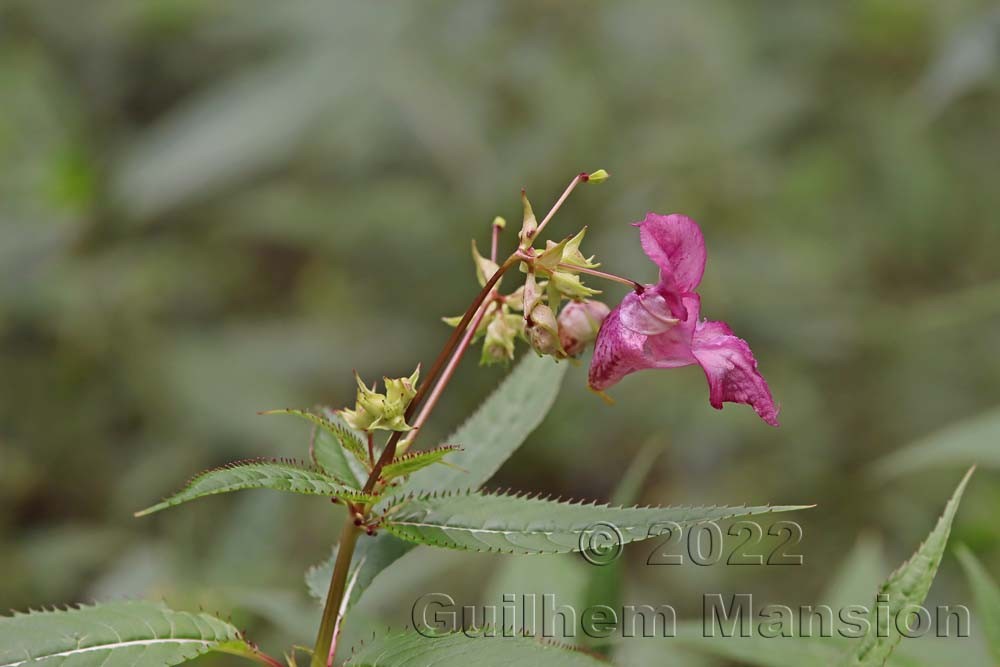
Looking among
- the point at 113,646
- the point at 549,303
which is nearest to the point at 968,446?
the point at 549,303

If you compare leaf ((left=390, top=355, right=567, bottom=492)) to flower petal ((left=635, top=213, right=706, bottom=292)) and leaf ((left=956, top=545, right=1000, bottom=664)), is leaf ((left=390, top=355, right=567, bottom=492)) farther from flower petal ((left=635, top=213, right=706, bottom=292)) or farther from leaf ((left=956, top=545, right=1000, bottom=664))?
leaf ((left=956, top=545, right=1000, bottom=664))

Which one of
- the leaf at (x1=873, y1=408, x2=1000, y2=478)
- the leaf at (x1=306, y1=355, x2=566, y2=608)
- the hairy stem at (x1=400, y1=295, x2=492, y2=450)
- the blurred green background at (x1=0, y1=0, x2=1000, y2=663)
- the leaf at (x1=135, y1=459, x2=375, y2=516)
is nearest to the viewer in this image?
the leaf at (x1=135, y1=459, x2=375, y2=516)

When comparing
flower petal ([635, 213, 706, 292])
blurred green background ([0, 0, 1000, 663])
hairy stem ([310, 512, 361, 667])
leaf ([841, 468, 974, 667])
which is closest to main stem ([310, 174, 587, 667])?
hairy stem ([310, 512, 361, 667])

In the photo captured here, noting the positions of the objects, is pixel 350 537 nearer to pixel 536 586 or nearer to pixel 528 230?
pixel 528 230

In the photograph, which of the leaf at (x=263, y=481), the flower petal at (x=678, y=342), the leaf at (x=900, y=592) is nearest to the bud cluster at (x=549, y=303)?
the flower petal at (x=678, y=342)

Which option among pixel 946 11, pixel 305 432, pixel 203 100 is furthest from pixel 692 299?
pixel 946 11

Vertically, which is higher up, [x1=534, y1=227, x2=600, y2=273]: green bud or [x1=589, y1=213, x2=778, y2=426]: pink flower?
[x1=534, y1=227, x2=600, y2=273]: green bud
